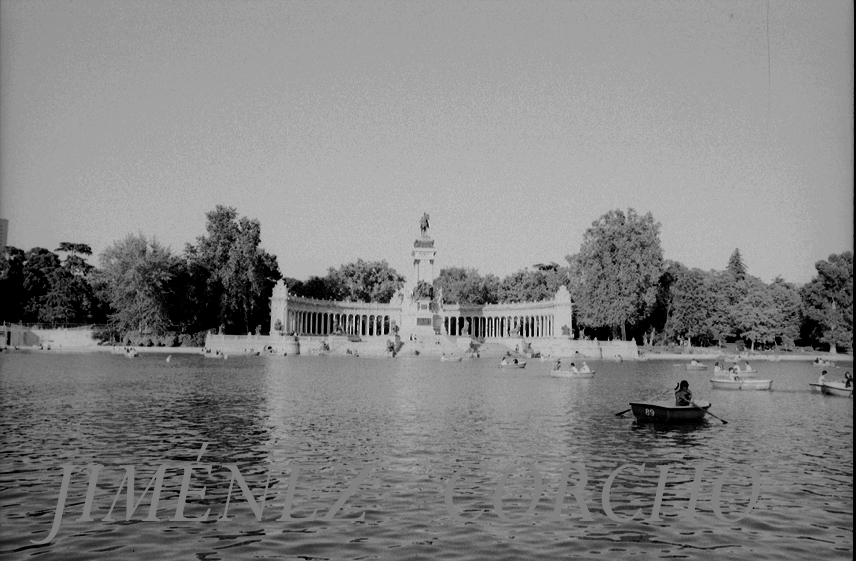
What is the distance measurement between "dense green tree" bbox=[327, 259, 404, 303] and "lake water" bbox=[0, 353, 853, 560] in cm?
9228

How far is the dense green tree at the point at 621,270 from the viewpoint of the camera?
3356 inches

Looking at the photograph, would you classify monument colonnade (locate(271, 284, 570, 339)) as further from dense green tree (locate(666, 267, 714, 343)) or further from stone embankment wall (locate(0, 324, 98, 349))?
stone embankment wall (locate(0, 324, 98, 349))

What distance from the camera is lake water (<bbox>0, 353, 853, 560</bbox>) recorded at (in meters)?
11.9

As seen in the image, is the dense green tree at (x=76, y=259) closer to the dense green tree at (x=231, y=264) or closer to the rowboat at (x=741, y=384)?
the dense green tree at (x=231, y=264)

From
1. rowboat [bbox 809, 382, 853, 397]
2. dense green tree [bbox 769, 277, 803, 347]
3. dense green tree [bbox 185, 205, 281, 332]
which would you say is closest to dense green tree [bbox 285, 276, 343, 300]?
dense green tree [bbox 185, 205, 281, 332]

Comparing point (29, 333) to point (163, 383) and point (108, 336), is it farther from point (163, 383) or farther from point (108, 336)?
point (163, 383)

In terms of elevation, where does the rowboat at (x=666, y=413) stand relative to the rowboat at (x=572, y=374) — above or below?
below

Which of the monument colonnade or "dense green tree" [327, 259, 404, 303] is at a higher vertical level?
"dense green tree" [327, 259, 404, 303]

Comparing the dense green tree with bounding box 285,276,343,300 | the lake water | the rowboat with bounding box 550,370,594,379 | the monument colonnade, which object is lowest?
the lake water

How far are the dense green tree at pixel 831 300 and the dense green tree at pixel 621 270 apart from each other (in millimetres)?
16138

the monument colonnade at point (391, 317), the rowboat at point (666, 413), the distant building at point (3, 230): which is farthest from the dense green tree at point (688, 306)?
the distant building at point (3, 230)

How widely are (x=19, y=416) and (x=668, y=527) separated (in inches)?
811

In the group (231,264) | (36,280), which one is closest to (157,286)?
(231,264)

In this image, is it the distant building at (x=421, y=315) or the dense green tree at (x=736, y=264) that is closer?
the distant building at (x=421, y=315)
